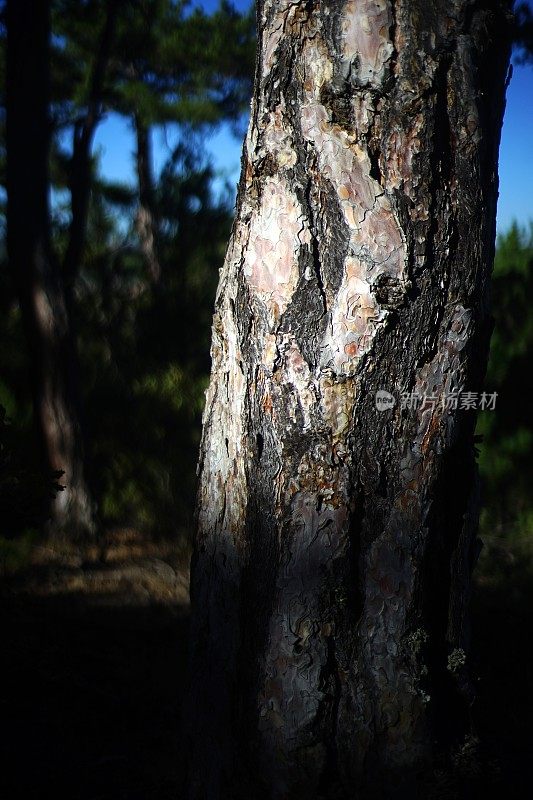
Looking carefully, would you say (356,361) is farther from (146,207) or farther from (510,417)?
(146,207)

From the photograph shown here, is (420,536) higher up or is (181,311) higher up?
(181,311)

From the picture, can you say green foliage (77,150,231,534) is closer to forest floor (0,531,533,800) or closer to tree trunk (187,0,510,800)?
forest floor (0,531,533,800)

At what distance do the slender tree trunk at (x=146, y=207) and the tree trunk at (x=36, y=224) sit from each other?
157 cm

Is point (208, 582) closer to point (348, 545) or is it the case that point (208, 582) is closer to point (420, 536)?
point (348, 545)

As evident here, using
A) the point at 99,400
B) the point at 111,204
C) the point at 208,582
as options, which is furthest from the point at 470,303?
the point at 111,204

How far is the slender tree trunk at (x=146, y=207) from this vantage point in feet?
21.3

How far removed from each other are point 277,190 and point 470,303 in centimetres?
47

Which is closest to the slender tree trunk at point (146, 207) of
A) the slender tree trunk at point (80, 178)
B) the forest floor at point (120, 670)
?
the slender tree trunk at point (80, 178)

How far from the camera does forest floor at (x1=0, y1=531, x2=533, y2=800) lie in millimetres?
2543

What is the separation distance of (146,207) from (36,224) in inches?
108

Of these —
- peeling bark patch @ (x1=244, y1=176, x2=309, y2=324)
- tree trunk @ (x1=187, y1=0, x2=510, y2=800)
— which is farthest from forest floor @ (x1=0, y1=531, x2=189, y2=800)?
peeling bark patch @ (x1=244, y1=176, x2=309, y2=324)

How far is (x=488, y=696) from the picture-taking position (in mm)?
3596

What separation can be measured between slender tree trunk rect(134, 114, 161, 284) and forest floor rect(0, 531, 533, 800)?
2441 millimetres

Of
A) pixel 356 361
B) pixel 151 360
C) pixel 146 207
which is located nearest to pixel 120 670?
pixel 356 361
